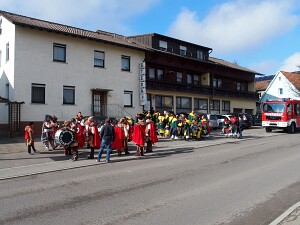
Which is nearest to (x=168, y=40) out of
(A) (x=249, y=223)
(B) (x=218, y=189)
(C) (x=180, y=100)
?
(C) (x=180, y=100)

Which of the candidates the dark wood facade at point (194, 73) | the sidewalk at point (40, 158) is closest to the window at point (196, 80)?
the dark wood facade at point (194, 73)

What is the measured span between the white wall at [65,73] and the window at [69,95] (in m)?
0.26

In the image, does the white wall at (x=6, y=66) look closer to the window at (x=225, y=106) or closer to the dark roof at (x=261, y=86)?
the window at (x=225, y=106)

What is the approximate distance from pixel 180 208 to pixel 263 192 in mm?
2425

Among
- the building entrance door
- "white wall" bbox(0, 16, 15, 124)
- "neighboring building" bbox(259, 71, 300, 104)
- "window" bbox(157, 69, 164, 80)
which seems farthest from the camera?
"neighboring building" bbox(259, 71, 300, 104)

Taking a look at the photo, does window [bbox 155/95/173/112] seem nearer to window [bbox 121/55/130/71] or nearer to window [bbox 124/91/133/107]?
window [bbox 124/91/133/107]

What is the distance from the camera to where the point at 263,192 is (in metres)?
8.35

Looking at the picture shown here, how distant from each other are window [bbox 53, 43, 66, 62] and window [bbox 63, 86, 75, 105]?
205cm

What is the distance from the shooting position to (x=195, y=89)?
123ft

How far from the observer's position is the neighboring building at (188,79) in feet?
108

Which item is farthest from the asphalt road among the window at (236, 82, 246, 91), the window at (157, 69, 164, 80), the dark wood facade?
the window at (236, 82, 246, 91)

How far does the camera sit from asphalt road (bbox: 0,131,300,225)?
6.54 m

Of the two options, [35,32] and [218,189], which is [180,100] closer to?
[35,32]

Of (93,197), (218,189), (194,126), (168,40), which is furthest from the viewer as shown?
(168,40)
